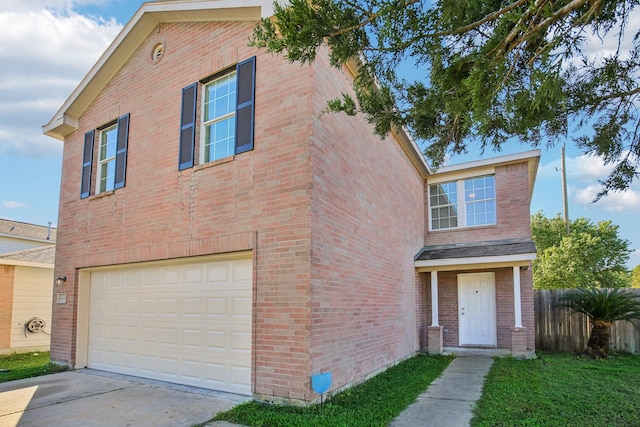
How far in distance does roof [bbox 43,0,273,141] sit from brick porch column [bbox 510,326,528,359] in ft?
30.9

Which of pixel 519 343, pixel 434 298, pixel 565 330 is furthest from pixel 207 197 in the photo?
pixel 565 330

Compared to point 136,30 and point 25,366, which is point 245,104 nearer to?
point 136,30

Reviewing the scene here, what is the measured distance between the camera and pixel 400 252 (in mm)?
10508

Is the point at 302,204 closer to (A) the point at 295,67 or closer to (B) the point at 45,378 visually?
(A) the point at 295,67

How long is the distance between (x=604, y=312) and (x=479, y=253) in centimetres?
333

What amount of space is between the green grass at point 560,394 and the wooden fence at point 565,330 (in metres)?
1.63

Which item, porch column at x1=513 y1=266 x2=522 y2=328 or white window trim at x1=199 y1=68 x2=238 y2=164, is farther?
porch column at x1=513 y1=266 x2=522 y2=328

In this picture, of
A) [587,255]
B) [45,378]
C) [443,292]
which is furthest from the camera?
[587,255]

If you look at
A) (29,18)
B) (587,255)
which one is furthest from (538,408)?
(587,255)

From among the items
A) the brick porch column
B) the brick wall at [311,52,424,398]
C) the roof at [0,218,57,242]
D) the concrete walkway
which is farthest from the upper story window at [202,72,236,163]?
the roof at [0,218,57,242]

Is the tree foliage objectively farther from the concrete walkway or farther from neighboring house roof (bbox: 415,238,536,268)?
the concrete walkway

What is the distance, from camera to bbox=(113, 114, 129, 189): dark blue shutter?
338 inches

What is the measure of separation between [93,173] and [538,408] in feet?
32.6

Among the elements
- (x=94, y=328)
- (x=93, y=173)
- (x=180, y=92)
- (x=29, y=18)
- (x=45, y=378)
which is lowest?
(x=45, y=378)
